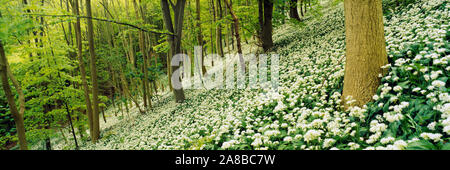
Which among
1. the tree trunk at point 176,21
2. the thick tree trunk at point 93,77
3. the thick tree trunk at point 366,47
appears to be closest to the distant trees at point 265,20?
the tree trunk at point 176,21

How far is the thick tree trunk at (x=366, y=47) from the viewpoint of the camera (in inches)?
136

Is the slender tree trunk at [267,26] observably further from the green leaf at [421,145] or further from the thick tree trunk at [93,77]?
the green leaf at [421,145]

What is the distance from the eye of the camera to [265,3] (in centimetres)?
1110

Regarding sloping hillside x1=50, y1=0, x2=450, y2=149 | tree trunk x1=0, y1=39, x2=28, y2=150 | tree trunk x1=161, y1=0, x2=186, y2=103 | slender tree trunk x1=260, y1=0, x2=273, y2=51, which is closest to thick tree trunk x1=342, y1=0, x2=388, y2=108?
sloping hillside x1=50, y1=0, x2=450, y2=149

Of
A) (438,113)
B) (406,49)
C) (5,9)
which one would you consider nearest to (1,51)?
(5,9)

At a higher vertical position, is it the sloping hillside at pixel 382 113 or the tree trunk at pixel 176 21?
the tree trunk at pixel 176 21

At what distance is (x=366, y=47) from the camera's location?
3490 mm

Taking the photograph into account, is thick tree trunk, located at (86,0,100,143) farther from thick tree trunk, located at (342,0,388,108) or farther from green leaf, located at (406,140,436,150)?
green leaf, located at (406,140,436,150)

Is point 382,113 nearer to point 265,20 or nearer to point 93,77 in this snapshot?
point 265,20

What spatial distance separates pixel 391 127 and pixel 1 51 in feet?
24.8
